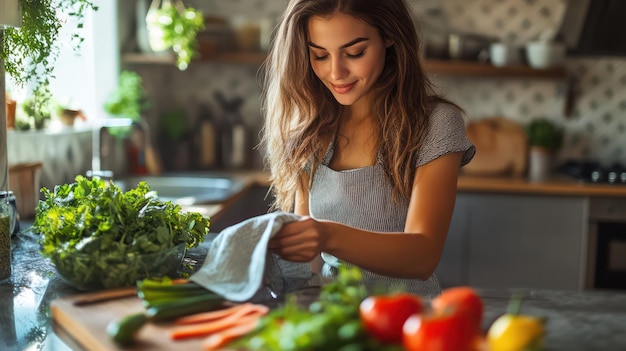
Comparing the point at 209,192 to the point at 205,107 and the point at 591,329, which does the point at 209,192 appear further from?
the point at 591,329

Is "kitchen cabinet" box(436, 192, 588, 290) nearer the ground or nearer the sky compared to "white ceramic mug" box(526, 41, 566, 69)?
nearer the ground

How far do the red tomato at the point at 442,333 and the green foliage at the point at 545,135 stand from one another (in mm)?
3037

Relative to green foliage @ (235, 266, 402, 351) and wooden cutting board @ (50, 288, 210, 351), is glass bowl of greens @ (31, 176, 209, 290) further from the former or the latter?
green foliage @ (235, 266, 402, 351)

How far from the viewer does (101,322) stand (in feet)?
4.22

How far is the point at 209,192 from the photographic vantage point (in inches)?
144

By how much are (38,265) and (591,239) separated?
2643mm

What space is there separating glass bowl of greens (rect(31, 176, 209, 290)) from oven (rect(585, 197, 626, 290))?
2467mm

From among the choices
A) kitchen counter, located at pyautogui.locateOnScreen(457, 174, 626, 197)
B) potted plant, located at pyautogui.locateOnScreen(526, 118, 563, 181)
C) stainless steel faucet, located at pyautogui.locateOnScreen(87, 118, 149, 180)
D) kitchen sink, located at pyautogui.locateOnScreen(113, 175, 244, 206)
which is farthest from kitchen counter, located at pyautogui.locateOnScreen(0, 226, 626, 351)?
potted plant, located at pyautogui.locateOnScreen(526, 118, 563, 181)

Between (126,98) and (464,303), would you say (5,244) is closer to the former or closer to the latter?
(464,303)

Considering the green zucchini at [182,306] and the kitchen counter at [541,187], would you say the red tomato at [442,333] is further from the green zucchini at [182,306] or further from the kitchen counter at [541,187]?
the kitchen counter at [541,187]

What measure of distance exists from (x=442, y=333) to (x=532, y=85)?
3472 mm

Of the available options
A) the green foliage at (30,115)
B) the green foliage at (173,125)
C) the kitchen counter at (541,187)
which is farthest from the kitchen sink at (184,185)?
the green foliage at (30,115)

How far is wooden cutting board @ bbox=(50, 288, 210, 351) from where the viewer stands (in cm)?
117

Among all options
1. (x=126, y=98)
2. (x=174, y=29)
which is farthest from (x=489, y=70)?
(x=126, y=98)
